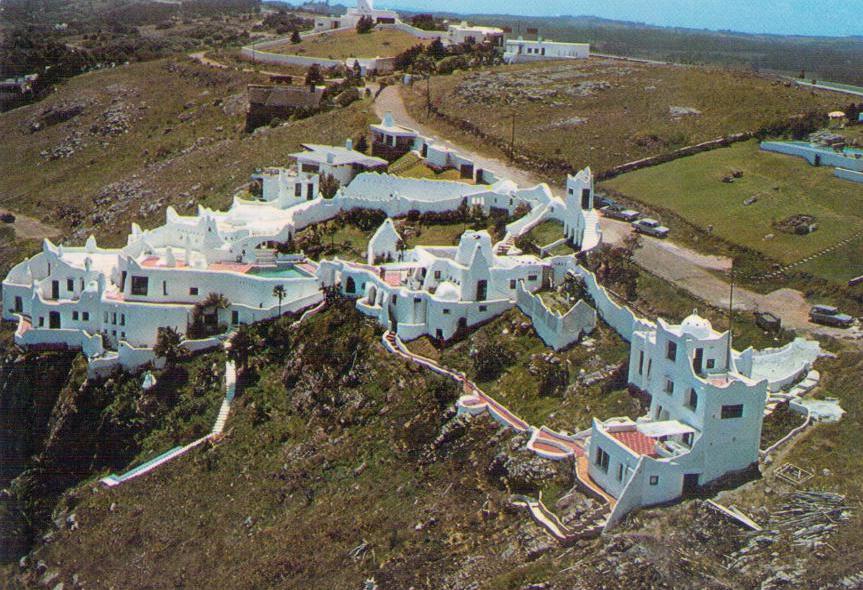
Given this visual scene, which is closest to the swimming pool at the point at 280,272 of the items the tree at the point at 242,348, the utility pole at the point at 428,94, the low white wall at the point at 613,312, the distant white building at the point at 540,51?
the tree at the point at 242,348

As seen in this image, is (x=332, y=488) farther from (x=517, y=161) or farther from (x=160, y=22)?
(x=160, y=22)

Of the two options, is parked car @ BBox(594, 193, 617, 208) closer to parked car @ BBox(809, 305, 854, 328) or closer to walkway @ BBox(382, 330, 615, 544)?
parked car @ BBox(809, 305, 854, 328)

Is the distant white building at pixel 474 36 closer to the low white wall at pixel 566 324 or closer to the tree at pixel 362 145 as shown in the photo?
the tree at pixel 362 145

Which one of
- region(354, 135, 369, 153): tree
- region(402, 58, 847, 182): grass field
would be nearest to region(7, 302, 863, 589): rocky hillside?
region(354, 135, 369, 153): tree

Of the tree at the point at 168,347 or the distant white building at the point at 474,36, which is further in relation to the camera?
the distant white building at the point at 474,36

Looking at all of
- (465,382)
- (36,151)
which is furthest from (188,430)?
(36,151)

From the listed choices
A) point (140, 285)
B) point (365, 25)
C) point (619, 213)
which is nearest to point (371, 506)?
point (140, 285)
